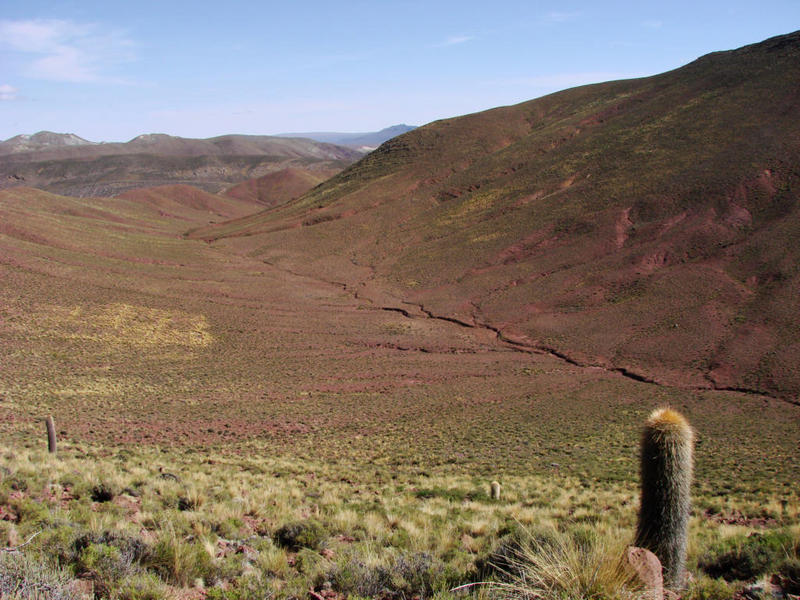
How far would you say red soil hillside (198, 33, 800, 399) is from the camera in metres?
31.8

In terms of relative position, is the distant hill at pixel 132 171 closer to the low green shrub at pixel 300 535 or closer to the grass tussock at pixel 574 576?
the low green shrub at pixel 300 535

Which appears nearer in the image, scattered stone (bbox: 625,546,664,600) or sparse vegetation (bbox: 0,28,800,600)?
scattered stone (bbox: 625,546,664,600)

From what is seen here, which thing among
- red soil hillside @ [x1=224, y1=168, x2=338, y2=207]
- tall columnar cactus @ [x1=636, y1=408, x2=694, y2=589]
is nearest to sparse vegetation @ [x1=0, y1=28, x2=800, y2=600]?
tall columnar cactus @ [x1=636, y1=408, x2=694, y2=589]

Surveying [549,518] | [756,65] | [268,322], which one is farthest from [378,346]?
[756,65]

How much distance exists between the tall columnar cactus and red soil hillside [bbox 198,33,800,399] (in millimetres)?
21932

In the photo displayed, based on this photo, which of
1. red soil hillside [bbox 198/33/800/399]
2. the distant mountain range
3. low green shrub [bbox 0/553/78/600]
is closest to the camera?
low green shrub [bbox 0/553/78/600]

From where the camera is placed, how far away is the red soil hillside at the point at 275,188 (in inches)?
5221

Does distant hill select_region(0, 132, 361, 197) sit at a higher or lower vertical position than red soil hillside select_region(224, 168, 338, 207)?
higher

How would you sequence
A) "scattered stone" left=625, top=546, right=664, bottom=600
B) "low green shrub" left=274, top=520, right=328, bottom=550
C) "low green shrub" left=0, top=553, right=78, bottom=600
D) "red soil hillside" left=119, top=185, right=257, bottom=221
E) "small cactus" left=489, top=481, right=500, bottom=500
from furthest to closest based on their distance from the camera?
"red soil hillside" left=119, top=185, right=257, bottom=221
"small cactus" left=489, top=481, right=500, bottom=500
"low green shrub" left=274, top=520, right=328, bottom=550
"scattered stone" left=625, top=546, right=664, bottom=600
"low green shrub" left=0, top=553, right=78, bottom=600

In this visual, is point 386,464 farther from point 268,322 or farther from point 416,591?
point 268,322

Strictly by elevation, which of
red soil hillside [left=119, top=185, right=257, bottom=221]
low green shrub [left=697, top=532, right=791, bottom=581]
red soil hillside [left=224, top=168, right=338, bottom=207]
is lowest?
low green shrub [left=697, top=532, right=791, bottom=581]

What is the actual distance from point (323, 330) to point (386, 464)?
19616 mm

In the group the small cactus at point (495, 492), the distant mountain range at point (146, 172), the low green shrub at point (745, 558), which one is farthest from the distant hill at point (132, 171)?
the low green shrub at point (745, 558)

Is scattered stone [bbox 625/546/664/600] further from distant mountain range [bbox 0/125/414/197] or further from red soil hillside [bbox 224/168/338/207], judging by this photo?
distant mountain range [bbox 0/125/414/197]
